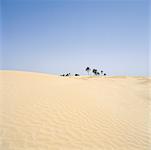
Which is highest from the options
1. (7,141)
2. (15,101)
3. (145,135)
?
(15,101)

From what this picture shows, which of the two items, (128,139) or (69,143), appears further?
(128,139)

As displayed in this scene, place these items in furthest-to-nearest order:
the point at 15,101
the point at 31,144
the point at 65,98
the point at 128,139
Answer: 1. the point at 65,98
2. the point at 15,101
3. the point at 128,139
4. the point at 31,144

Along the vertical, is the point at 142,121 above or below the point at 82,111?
below

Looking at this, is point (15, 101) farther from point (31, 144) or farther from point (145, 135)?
point (145, 135)

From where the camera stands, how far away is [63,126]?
594 centimetres

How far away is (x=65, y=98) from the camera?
870 centimetres

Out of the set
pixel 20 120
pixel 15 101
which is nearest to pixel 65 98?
pixel 15 101

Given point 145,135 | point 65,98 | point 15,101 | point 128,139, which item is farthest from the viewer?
point 65,98

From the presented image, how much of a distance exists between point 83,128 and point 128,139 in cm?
146

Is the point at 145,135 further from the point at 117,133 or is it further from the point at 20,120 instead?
the point at 20,120

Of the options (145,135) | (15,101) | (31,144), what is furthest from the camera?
(15,101)

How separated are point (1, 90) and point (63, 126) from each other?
4.55 metres

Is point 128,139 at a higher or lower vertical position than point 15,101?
lower

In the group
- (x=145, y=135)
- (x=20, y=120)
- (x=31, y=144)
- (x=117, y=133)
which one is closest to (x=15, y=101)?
(x=20, y=120)
